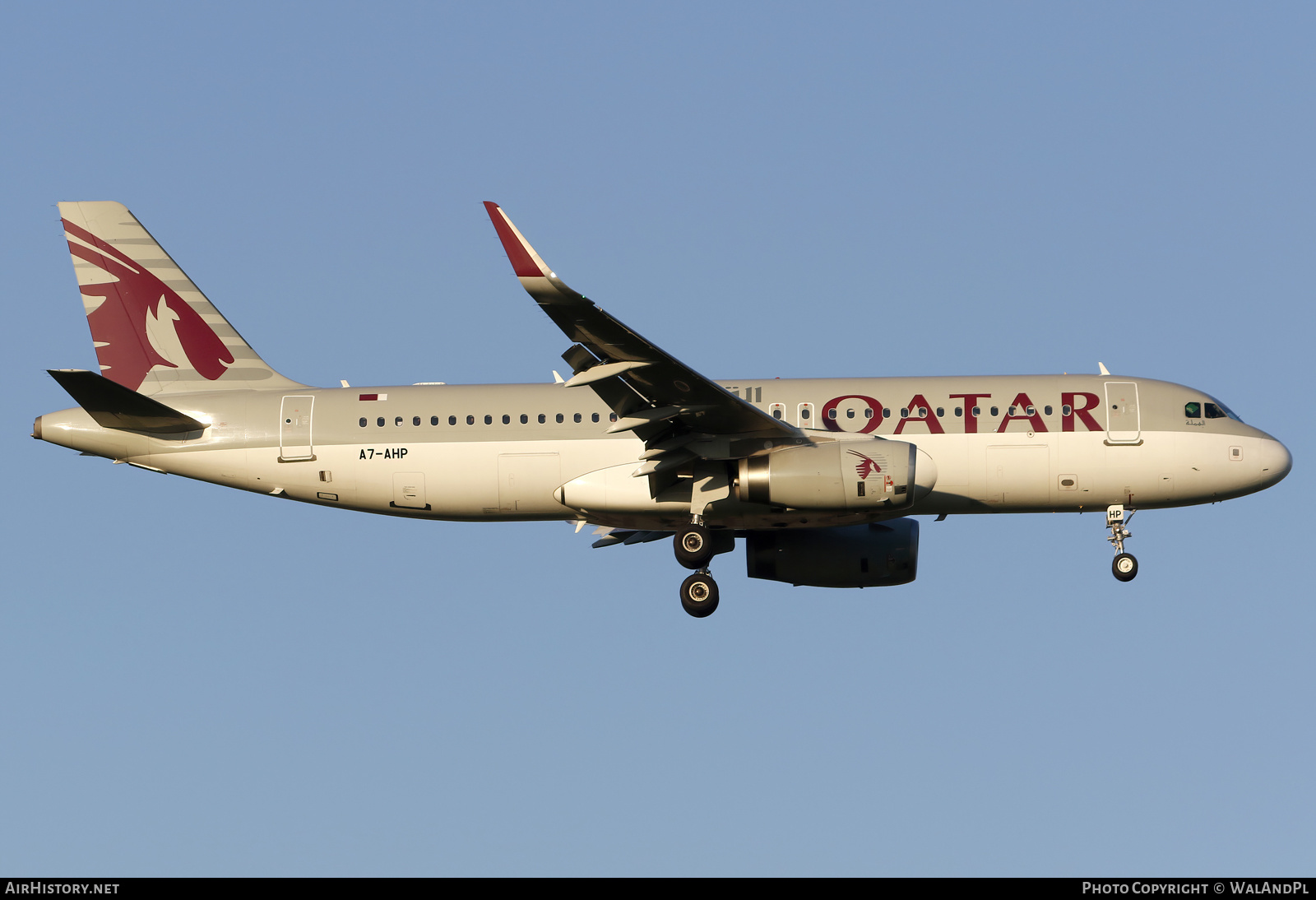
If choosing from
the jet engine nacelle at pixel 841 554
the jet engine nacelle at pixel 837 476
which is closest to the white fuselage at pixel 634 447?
the jet engine nacelle at pixel 837 476

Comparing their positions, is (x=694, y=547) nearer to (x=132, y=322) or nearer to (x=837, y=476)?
(x=837, y=476)

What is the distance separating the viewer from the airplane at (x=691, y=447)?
1303 inches

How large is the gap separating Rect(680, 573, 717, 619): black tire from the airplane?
48 millimetres

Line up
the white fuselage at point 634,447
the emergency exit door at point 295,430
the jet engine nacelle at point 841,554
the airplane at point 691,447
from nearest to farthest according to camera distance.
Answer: the airplane at point 691,447, the white fuselage at point 634,447, the emergency exit door at point 295,430, the jet engine nacelle at point 841,554

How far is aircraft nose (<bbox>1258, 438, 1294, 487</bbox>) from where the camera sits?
34.9m

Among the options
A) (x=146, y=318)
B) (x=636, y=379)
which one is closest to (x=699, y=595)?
(x=636, y=379)

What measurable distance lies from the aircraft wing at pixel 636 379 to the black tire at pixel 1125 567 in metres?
8.44

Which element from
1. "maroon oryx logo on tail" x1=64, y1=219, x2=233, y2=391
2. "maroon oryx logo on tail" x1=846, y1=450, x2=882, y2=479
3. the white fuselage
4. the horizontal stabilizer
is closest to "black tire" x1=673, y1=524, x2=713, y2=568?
the white fuselage

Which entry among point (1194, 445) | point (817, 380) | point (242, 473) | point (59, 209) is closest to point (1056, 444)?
point (1194, 445)

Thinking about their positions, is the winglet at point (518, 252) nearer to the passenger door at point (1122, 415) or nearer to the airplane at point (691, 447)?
the airplane at point (691, 447)

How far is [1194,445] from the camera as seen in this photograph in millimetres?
34562

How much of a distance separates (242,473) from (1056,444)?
61.4 feet

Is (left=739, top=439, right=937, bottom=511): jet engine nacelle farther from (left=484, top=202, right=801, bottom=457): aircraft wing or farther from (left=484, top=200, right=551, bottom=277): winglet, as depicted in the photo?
(left=484, top=200, right=551, bottom=277): winglet

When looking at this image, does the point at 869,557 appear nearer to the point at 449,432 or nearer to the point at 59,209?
the point at 449,432
